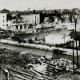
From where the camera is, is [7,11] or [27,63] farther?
[7,11]

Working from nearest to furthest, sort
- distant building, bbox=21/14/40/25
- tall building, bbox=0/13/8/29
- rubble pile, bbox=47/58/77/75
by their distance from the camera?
rubble pile, bbox=47/58/77/75 → distant building, bbox=21/14/40/25 → tall building, bbox=0/13/8/29

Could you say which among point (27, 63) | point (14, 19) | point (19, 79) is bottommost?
point (19, 79)

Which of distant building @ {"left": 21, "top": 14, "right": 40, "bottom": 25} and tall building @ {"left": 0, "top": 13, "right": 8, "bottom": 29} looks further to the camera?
tall building @ {"left": 0, "top": 13, "right": 8, "bottom": 29}

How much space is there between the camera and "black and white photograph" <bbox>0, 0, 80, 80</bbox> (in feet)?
8.04

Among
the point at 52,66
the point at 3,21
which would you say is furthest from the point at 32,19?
the point at 52,66

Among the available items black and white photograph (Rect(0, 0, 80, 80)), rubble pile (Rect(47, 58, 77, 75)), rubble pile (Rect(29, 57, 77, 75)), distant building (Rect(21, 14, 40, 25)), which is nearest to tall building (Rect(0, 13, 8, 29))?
black and white photograph (Rect(0, 0, 80, 80))

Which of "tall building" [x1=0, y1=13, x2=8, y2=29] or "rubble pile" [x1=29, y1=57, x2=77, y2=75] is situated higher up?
"tall building" [x1=0, y1=13, x2=8, y2=29]

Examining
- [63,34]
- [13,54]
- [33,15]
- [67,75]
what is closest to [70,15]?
[63,34]

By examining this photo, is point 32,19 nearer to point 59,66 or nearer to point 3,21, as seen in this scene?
point 3,21

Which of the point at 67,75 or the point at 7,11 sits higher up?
the point at 7,11

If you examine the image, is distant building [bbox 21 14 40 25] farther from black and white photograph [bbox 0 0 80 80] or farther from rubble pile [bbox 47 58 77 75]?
rubble pile [bbox 47 58 77 75]

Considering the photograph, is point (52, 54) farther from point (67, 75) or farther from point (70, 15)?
point (70, 15)

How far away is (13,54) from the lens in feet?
9.14

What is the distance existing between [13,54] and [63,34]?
69 centimetres
